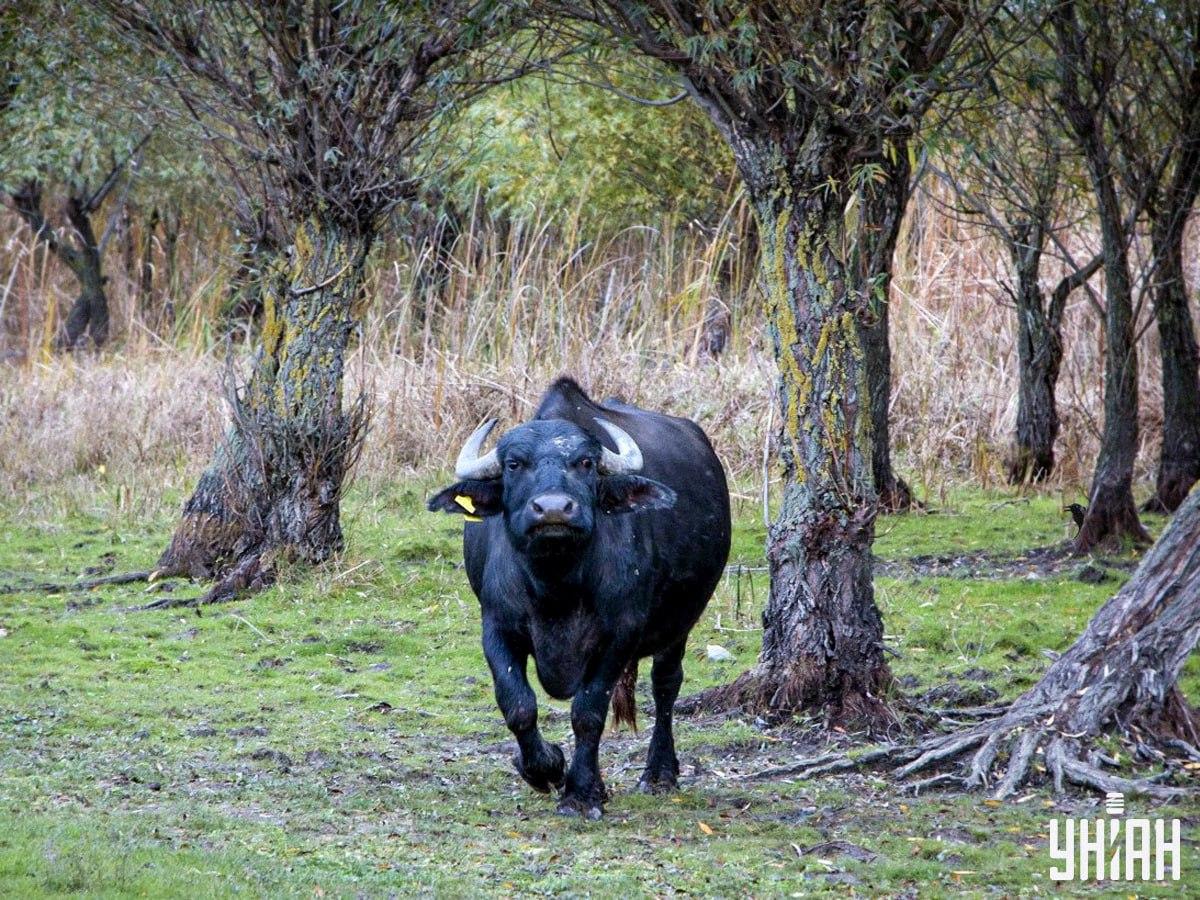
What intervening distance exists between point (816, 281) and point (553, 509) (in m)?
2.40

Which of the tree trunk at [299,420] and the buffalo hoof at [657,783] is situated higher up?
the tree trunk at [299,420]

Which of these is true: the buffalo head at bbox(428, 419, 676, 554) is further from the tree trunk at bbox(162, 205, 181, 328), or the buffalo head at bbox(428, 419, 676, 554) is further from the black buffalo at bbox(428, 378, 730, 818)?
the tree trunk at bbox(162, 205, 181, 328)

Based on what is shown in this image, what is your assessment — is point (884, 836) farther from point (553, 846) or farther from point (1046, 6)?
point (1046, 6)

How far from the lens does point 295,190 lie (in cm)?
1179

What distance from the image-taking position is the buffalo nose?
6.43 m

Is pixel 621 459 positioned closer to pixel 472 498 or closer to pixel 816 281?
pixel 472 498

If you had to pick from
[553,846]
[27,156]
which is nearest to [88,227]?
[27,156]

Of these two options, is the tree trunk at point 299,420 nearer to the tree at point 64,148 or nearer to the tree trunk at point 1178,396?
the tree at point 64,148

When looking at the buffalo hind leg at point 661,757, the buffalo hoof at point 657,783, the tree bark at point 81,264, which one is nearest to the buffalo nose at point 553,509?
the buffalo hind leg at point 661,757

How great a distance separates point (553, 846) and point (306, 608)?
551cm

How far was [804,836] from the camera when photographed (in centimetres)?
628

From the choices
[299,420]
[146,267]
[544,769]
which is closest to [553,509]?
[544,769]

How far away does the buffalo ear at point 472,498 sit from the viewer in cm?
691

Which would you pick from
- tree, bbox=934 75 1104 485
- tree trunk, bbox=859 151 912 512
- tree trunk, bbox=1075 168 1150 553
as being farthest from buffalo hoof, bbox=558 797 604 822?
tree, bbox=934 75 1104 485
